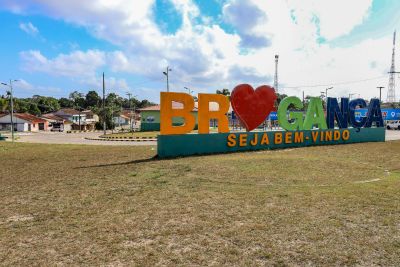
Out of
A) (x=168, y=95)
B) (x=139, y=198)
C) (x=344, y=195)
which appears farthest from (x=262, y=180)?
(x=168, y=95)

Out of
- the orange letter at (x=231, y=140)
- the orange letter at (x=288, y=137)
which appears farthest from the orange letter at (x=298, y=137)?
the orange letter at (x=231, y=140)

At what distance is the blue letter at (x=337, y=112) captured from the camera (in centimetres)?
2842

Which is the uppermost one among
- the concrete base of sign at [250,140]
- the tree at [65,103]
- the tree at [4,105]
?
the tree at [65,103]

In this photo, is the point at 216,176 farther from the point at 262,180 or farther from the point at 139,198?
the point at 139,198

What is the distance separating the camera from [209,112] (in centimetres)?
2169

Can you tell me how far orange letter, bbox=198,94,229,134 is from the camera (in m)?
21.4

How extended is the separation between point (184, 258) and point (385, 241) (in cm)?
391

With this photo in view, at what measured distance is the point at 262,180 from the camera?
12.9 m

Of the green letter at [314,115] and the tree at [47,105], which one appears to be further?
the tree at [47,105]

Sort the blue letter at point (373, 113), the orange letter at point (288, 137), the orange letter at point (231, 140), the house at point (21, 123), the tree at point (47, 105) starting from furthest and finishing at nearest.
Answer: the tree at point (47, 105)
the house at point (21, 123)
the blue letter at point (373, 113)
the orange letter at point (288, 137)
the orange letter at point (231, 140)

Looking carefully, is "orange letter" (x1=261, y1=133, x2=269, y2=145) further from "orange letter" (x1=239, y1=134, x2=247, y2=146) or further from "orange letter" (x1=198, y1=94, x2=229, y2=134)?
"orange letter" (x1=198, y1=94, x2=229, y2=134)

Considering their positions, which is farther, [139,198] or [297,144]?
[297,144]

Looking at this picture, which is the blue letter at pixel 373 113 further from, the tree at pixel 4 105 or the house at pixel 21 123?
the tree at pixel 4 105

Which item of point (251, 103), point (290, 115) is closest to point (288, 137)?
point (290, 115)
